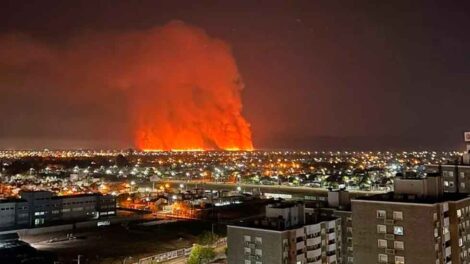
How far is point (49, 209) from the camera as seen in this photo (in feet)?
74.3

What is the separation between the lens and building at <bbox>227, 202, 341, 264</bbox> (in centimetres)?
948

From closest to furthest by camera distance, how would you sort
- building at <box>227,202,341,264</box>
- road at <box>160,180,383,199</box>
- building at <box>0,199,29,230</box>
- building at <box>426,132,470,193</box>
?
building at <box>227,202,341,264</box> < building at <box>426,132,470,193</box> < building at <box>0,199,29,230</box> < road at <box>160,180,383,199</box>

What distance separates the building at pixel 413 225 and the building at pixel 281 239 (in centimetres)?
182

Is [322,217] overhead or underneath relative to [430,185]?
underneath

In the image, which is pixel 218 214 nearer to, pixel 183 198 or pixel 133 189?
pixel 183 198

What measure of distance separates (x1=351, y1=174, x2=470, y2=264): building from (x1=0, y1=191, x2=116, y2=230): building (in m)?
17.6

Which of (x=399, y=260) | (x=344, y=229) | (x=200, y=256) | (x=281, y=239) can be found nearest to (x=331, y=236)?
(x=344, y=229)

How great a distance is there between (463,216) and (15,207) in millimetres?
18991

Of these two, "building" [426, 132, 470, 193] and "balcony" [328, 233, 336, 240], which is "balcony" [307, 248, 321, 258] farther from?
"building" [426, 132, 470, 193]

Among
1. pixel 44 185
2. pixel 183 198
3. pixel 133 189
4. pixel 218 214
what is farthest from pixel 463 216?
pixel 44 185

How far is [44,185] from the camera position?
37.3m

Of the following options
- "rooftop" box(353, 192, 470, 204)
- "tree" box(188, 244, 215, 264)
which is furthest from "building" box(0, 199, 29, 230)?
"rooftop" box(353, 192, 470, 204)

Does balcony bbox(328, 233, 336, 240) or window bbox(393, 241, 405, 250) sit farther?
balcony bbox(328, 233, 336, 240)

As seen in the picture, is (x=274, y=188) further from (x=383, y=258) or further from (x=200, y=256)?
(x=383, y=258)
